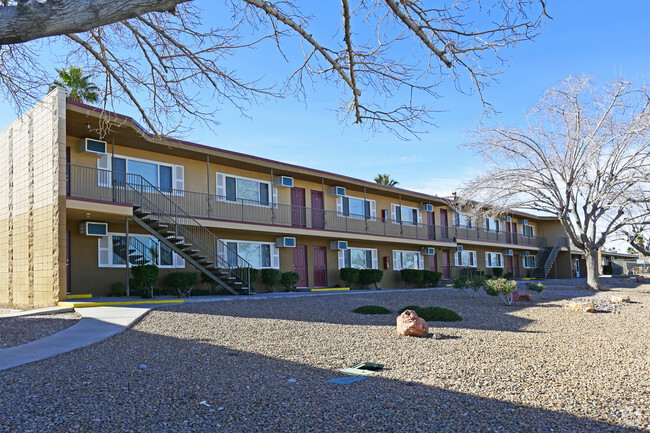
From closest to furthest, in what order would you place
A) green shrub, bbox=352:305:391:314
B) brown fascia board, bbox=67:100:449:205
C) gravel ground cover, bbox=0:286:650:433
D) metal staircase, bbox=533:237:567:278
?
gravel ground cover, bbox=0:286:650:433 < green shrub, bbox=352:305:391:314 < brown fascia board, bbox=67:100:449:205 < metal staircase, bbox=533:237:567:278

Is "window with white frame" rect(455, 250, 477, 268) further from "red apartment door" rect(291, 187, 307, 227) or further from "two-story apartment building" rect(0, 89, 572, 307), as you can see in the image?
"red apartment door" rect(291, 187, 307, 227)

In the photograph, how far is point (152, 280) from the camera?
17297 mm

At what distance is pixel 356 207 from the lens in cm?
2908

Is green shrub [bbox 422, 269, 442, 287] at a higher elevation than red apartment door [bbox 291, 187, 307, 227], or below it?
below

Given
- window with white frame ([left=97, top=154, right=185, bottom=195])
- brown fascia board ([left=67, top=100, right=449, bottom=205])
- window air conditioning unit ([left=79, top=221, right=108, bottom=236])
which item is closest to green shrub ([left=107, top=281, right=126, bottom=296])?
window air conditioning unit ([left=79, top=221, right=108, bottom=236])

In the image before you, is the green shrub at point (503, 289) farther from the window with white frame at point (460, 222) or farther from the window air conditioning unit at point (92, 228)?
the window with white frame at point (460, 222)

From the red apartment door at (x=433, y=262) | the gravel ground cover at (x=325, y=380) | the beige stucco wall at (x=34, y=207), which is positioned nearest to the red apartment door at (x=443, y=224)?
the red apartment door at (x=433, y=262)

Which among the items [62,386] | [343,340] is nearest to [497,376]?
[343,340]

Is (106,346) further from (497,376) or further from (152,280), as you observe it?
(152,280)

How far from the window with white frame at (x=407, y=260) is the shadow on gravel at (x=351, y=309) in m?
12.3

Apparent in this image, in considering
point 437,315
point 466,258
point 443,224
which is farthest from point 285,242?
point 466,258

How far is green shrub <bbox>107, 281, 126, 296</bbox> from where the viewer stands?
1741cm

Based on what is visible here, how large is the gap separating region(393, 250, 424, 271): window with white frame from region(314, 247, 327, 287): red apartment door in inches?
227

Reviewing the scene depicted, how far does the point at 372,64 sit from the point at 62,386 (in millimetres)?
4892
